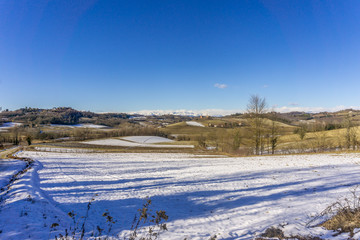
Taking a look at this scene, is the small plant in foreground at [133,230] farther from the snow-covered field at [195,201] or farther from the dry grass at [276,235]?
the dry grass at [276,235]

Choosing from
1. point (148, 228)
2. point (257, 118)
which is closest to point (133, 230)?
point (148, 228)

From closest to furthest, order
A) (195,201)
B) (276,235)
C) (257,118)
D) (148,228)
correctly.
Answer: (276,235)
(148,228)
(195,201)
(257,118)

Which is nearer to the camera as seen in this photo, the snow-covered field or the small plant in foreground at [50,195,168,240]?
the small plant in foreground at [50,195,168,240]

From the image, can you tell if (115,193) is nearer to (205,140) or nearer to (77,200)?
(77,200)

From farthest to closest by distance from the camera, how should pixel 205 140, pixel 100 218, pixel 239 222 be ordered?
pixel 205 140 < pixel 100 218 < pixel 239 222

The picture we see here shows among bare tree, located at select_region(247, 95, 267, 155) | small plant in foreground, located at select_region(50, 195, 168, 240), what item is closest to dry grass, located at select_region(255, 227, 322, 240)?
small plant in foreground, located at select_region(50, 195, 168, 240)

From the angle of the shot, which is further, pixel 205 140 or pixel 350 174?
pixel 205 140

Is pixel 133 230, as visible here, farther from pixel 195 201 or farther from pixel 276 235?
pixel 276 235

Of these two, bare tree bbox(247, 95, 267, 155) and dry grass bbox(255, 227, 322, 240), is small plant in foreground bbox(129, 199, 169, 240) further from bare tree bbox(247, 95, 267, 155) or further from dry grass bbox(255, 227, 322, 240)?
bare tree bbox(247, 95, 267, 155)

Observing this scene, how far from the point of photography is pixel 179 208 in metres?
10.6

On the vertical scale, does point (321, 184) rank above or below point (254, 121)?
below

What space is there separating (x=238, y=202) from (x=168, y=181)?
22.5 ft

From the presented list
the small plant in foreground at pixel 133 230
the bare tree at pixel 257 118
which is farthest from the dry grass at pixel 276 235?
the bare tree at pixel 257 118

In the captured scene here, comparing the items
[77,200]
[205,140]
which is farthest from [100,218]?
[205,140]
